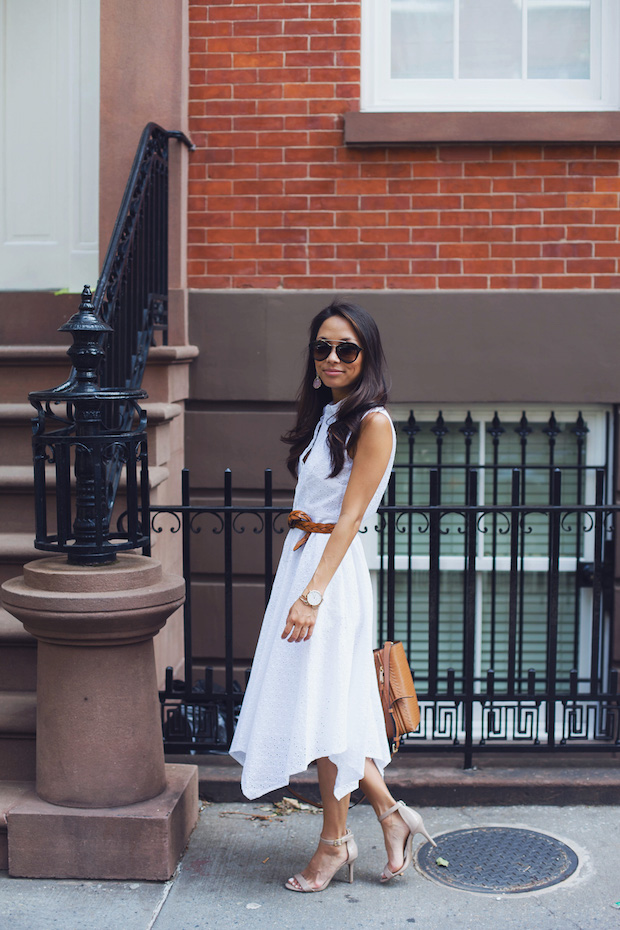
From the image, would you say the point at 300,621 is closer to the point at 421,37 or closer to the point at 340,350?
the point at 340,350

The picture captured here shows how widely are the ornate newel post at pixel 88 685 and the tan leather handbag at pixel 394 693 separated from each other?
2.55ft

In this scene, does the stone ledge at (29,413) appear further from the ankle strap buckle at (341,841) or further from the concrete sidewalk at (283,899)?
the ankle strap buckle at (341,841)

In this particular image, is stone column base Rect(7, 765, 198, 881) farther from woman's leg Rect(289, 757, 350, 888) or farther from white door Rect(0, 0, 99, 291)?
white door Rect(0, 0, 99, 291)

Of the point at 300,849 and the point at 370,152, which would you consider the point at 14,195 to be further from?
the point at 300,849

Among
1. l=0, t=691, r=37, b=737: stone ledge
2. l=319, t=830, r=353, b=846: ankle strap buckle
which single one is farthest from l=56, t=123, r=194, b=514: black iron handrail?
l=319, t=830, r=353, b=846: ankle strap buckle

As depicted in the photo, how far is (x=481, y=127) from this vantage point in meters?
5.07

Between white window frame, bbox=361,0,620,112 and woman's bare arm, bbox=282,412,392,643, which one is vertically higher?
white window frame, bbox=361,0,620,112

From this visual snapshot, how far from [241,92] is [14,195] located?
1.44 m

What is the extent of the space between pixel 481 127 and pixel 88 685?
3491 millimetres

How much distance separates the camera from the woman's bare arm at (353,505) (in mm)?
3068

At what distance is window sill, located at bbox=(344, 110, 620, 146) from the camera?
16.6 ft

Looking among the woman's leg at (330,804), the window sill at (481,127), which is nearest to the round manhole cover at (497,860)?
the woman's leg at (330,804)

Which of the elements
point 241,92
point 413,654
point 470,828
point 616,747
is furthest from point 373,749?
point 241,92

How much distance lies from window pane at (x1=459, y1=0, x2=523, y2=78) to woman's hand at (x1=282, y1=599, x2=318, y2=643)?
3.52 metres
